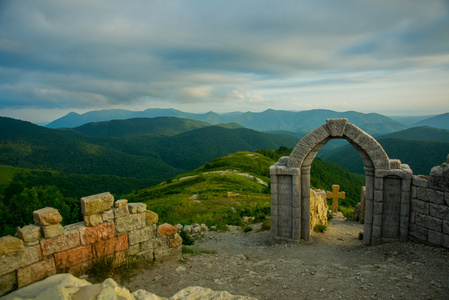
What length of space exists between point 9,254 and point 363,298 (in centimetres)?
842

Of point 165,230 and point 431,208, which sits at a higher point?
point 431,208

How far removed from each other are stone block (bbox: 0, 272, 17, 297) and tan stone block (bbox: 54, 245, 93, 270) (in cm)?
88

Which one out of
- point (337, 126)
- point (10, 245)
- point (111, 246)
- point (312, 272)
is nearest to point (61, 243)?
point (10, 245)

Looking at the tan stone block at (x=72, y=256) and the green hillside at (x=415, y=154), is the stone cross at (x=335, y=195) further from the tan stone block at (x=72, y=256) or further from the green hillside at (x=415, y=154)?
the green hillside at (x=415, y=154)

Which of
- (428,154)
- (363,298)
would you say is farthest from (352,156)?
(363,298)

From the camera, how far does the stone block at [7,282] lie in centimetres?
568

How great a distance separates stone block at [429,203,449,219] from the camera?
343 inches

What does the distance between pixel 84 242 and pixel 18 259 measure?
147cm

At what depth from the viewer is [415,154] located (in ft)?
304

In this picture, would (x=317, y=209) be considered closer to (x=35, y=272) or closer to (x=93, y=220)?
(x=93, y=220)

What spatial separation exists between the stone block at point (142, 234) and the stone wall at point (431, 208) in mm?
9605

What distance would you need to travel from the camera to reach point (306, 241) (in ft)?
37.3

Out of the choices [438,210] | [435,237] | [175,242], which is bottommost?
[435,237]

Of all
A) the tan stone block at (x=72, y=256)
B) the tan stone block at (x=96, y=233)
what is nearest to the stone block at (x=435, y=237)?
the tan stone block at (x=96, y=233)
